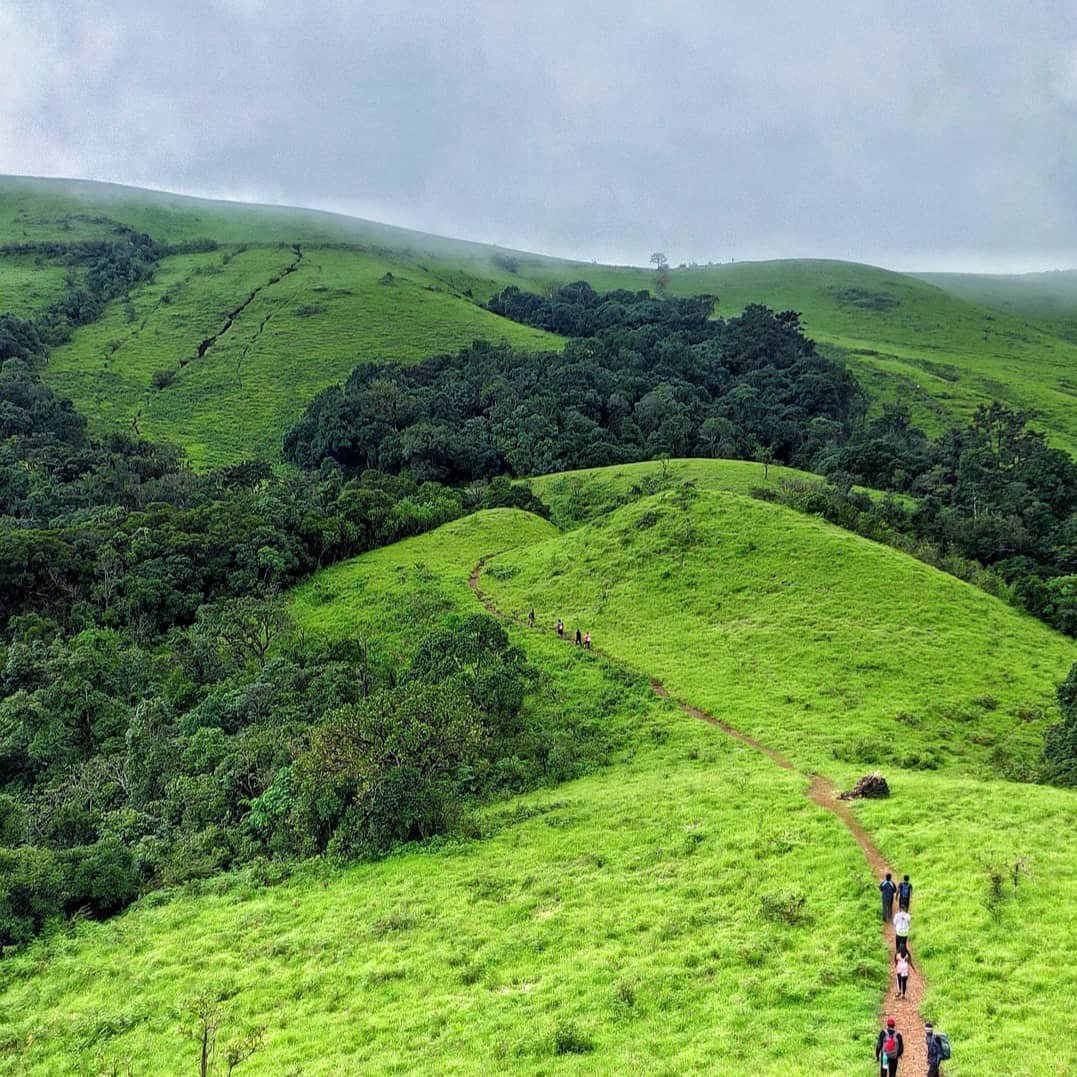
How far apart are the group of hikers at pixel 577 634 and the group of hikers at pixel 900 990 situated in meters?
30.3

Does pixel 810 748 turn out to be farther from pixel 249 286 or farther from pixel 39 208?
pixel 39 208

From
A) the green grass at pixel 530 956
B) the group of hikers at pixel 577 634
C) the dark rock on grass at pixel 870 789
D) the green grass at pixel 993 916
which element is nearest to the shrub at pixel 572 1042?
the green grass at pixel 530 956

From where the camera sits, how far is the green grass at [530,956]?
1688 centimetres

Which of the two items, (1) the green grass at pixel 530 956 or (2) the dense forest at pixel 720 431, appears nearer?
(1) the green grass at pixel 530 956

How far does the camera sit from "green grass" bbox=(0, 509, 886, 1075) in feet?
55.4

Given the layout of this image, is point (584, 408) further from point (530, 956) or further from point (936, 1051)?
point (936, 1051)

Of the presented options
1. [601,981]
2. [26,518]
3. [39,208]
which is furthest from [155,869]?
[39,208]

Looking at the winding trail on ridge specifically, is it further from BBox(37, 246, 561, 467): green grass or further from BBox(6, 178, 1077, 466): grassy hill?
BBox(6, 178, 1077, 466): grassy hill

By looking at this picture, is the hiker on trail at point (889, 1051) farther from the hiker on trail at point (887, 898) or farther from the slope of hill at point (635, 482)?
the slope of hill at point (635, 482)

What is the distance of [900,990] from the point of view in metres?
17.0

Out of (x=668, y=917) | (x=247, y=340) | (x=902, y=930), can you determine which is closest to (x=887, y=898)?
(x=902, y=930)

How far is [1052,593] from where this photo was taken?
186 ft

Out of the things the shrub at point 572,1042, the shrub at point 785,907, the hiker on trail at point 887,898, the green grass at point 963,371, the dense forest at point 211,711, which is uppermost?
the green grass at point 963,371

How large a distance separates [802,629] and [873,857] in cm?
2688
